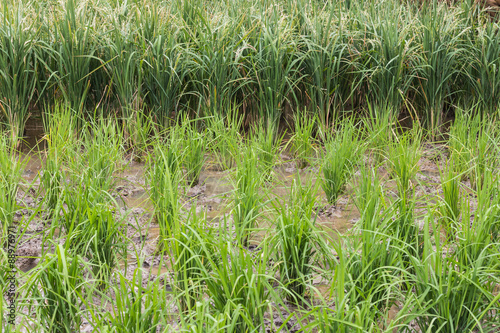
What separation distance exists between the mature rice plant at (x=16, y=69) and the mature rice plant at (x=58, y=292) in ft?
6.54

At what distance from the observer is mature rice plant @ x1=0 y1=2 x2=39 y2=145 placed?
3523 millimetres

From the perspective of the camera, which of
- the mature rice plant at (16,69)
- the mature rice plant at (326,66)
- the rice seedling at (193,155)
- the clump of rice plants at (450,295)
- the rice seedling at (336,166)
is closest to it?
the clump of rice plants at (450,295)

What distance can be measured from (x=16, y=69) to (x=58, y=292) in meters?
2.32

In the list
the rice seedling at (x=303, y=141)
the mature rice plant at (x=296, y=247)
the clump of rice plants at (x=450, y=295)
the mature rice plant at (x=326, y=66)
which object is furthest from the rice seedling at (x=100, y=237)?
the mature rice plant at (x=326, y=66)

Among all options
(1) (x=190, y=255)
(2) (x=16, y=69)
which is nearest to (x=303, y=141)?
(1) (x=190, y=255)

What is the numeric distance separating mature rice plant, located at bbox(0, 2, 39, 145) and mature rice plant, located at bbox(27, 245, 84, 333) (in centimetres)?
199

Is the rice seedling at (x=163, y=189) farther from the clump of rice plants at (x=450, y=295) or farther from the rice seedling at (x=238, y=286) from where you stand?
the clump of rice plants at (x=450, y=295)

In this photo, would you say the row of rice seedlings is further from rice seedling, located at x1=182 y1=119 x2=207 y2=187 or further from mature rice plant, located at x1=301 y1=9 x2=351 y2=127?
rice seedling, located at x1=182 y1=119 x2=207 y2=187

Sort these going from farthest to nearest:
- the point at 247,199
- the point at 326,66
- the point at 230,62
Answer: the point at 326,66 → the point at 230,62 → the point at 247,199

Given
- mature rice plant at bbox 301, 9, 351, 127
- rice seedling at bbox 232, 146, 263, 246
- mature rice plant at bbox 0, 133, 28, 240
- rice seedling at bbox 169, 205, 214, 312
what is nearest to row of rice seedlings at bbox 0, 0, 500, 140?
mature rice plant at bbox 301, 9, 351, 127

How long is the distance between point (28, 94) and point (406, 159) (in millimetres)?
2592

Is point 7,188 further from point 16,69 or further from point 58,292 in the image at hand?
point 16,69

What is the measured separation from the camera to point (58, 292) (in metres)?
1.73

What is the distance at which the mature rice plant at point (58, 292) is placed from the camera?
169 cm
